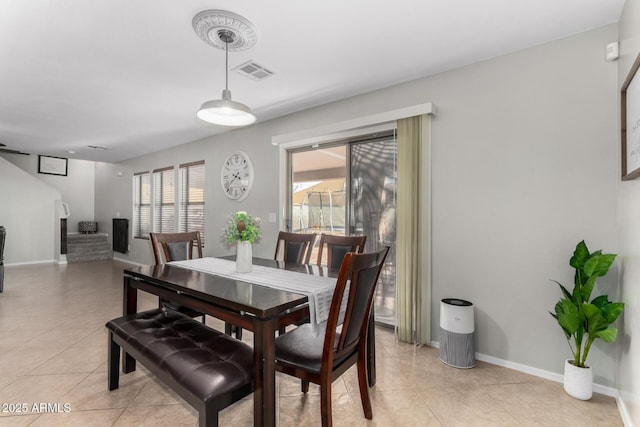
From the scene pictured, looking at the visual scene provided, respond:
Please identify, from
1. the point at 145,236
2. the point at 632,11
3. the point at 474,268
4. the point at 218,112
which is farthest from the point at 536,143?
the point at 145,236

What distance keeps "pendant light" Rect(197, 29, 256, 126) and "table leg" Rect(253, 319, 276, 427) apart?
1.44 metres

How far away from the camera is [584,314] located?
1878 millimetres

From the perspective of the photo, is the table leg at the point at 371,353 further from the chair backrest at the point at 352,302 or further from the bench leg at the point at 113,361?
the bench leg at the point at 113,361

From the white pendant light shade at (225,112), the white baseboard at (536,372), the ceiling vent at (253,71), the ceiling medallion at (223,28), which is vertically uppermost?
the ceiling vent at (253,71)

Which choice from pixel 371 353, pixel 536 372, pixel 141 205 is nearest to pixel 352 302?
pixel 371 353

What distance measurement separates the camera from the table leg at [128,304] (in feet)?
7.29

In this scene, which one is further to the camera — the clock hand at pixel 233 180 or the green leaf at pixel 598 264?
the clock hand at pixel 233 180

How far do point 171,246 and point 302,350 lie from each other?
1.82 meters

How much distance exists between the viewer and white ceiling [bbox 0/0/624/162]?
194 cm

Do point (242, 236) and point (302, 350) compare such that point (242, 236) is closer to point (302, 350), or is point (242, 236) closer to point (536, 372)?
point (302, 350)

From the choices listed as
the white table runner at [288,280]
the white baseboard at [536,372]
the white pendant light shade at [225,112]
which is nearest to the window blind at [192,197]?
the white table runner at [288,280]

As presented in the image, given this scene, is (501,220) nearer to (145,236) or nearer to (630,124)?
(630,124)

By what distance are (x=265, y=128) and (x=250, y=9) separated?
2358 mm

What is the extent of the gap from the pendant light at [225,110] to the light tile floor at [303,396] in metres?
1.92
